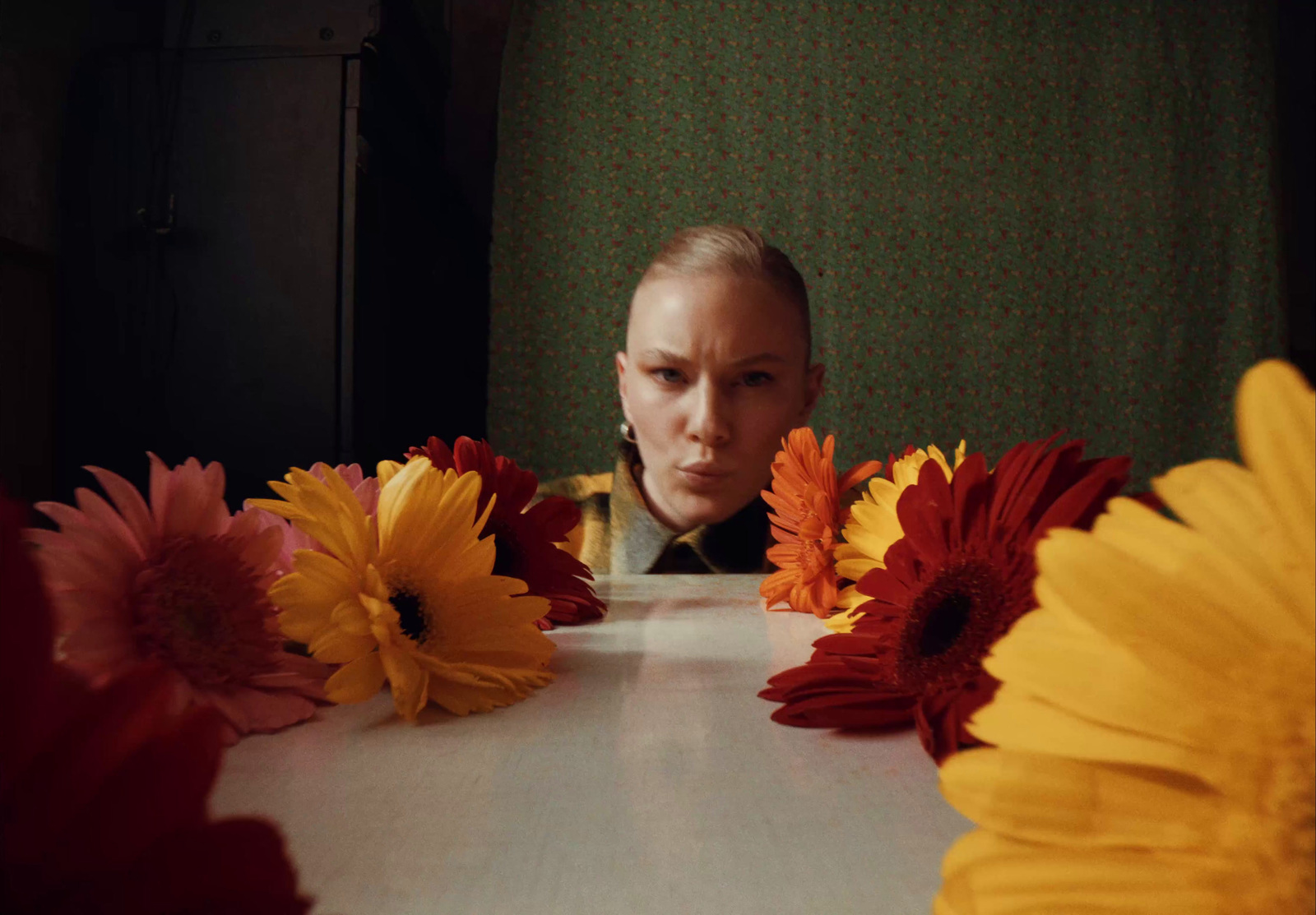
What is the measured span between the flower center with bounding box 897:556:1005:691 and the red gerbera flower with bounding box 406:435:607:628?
216mm

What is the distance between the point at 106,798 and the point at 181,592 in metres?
0.19

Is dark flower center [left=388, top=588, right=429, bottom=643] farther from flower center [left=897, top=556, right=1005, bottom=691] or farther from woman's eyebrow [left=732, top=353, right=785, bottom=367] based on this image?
woman's eyebrow [left=732, top=353, right=785, bottom=367]

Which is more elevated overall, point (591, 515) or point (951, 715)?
point (951, 715)

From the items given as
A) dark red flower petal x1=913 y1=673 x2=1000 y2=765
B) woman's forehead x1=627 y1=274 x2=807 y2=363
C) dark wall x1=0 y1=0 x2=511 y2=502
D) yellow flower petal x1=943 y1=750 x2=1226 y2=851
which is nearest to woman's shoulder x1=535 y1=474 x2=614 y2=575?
woman's forehead x1=627 y1=274 x2=807 y2=363

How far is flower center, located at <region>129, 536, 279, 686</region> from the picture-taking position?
24cm

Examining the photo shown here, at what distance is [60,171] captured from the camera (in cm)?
134

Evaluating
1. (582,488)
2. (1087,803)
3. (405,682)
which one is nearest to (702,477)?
(582,488)

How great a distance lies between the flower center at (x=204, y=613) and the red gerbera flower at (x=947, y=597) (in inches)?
6.4

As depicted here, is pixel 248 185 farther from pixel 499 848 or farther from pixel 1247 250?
pixel 1247 250

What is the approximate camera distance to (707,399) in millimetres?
875

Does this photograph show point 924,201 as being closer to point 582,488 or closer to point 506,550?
point 582,488

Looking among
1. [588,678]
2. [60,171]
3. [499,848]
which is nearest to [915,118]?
[60,171]

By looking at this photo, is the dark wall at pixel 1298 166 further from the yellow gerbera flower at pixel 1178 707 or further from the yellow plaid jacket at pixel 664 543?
the yellow gerbera flower at pixel 1178 707

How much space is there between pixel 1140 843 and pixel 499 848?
0.41ft
